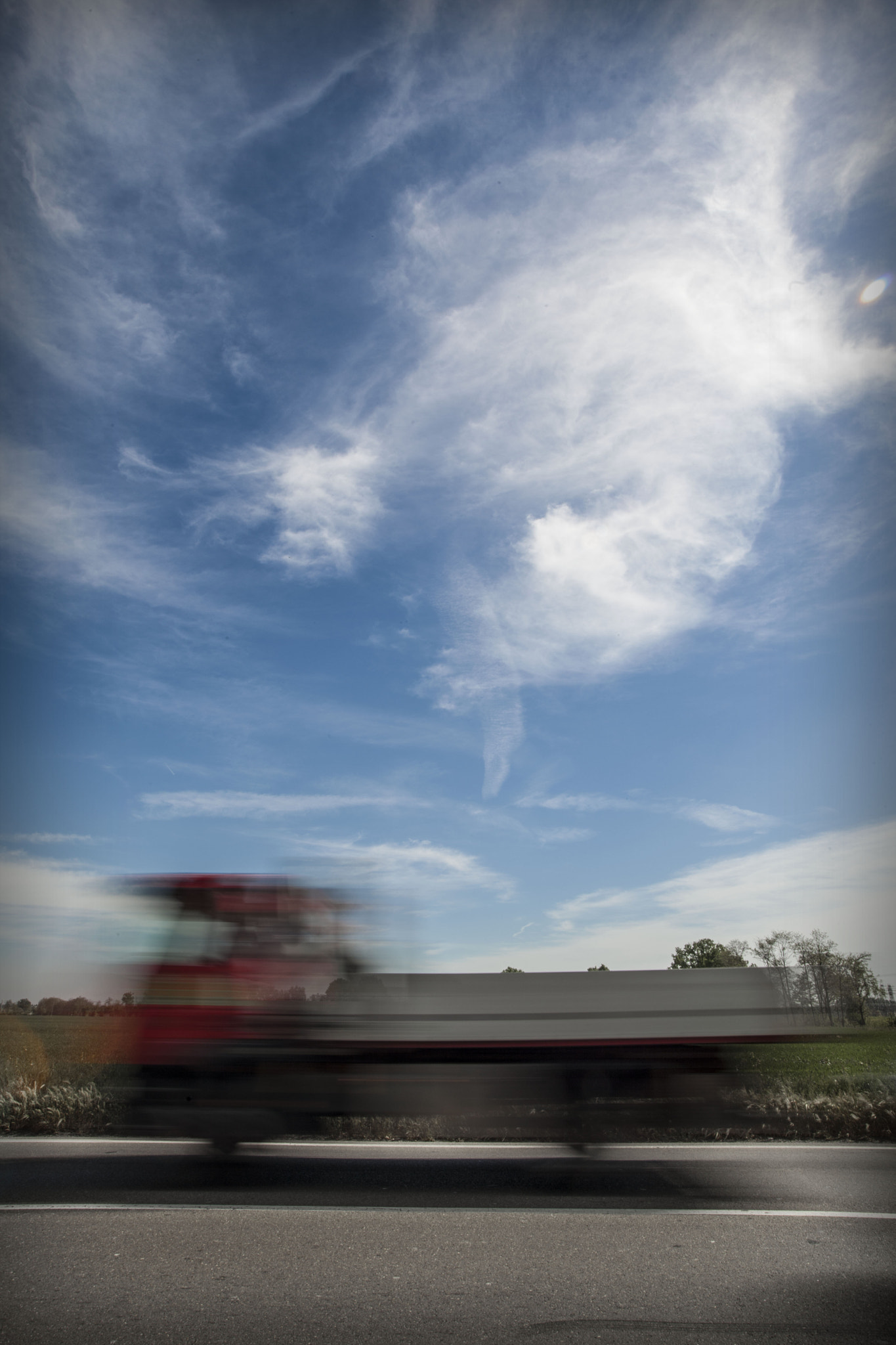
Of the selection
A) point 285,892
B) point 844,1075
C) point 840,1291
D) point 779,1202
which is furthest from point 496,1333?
point 844,1075

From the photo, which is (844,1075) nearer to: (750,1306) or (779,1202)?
(779,1202)

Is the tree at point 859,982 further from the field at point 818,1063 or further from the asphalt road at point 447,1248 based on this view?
the asphalt road at point 447,1248

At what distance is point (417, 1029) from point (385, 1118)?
7.30 ft

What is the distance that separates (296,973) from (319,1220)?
6.00ft

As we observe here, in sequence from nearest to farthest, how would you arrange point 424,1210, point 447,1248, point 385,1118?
1. point 447,1248
2. point 424,1210
3. point 385,1118

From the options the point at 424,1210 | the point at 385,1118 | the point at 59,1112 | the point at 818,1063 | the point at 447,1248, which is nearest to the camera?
the point at 447,1248

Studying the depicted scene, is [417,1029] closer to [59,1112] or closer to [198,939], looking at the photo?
[198,939]

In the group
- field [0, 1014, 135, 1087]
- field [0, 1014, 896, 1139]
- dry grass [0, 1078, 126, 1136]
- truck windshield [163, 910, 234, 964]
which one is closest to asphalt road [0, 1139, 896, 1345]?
field [0, 1014, 896, 1139]

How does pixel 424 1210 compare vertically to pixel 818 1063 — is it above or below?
below

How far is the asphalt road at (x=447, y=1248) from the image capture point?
3.76 meters

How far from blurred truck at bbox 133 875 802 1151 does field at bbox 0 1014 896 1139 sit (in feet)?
0.98

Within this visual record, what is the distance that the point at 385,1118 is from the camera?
27.2 feet

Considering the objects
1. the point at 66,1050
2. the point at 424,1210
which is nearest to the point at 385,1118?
the point at 424,1210

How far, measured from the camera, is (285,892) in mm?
6953
